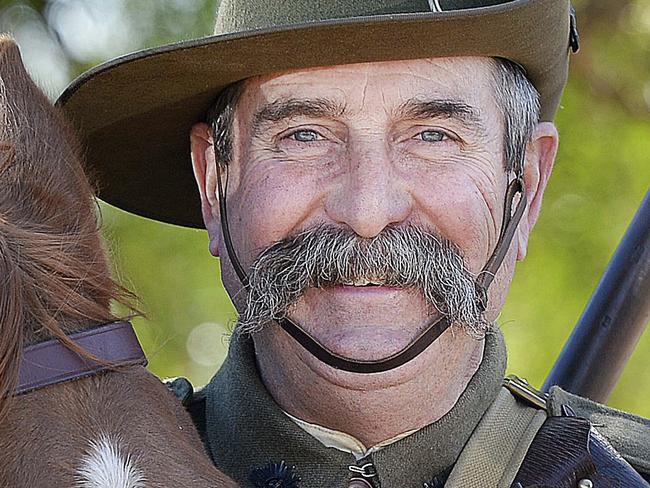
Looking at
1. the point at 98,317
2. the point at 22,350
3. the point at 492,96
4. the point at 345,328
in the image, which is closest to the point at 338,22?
the point at 492,96

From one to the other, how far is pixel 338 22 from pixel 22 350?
875 millimetres

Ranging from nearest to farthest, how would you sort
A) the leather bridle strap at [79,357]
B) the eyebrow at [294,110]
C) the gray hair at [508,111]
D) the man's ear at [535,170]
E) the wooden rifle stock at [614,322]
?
the leather bridle strap at [79,357] → the eyebrow at [294,110] → the gray hair at [508,111] → the man's ear at [535,170] → the wooden rifle stock at [614,322]

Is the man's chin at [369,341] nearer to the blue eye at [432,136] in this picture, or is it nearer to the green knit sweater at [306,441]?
the green knit sweater at [306,441]

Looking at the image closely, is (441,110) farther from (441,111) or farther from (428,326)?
(428,326)

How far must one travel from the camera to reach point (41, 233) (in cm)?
188

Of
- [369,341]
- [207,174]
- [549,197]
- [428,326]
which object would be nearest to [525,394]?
[428,326]

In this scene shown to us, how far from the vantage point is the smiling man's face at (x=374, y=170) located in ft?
7.66

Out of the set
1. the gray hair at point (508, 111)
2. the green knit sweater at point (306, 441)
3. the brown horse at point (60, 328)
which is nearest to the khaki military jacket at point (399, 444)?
the green knit sweater at point (306, 441)

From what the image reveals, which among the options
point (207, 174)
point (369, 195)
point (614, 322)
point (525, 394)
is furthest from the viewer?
point (614, 322)

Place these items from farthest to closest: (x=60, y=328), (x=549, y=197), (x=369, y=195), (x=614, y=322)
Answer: (x=549, y=197), (x=614, y=322), (x=369, y=195), (x=60, y=328)

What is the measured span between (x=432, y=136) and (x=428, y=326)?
1.23 feet

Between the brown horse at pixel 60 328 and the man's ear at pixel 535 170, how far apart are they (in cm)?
104

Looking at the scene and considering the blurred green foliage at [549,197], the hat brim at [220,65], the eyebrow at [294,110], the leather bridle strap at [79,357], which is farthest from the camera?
→ the blurred green foliage at [549,197]

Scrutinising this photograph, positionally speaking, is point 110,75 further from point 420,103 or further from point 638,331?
point 638,331
